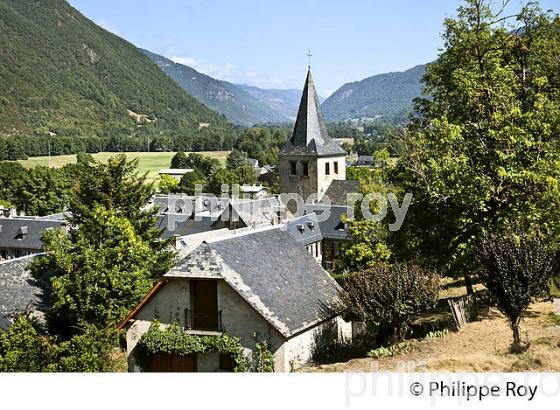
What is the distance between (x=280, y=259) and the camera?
14.5 m

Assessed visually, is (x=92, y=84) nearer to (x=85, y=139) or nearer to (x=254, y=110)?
(x=85, y=139)

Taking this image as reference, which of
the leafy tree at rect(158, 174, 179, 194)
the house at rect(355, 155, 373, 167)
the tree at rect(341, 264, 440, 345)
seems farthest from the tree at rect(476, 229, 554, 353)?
the house at rect(355, 155, 373, 167)

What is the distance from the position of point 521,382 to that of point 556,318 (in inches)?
Answer: 198

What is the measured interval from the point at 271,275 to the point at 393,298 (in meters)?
2.71

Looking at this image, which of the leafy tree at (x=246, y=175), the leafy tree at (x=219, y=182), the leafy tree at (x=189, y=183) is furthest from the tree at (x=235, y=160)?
the leafy tree at (x=189, y=183)

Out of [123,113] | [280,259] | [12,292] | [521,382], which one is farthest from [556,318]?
[123,113]

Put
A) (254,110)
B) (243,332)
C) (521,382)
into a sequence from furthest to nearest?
(254,110) → (243,332) → (521,382)

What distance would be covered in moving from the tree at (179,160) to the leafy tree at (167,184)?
167cm

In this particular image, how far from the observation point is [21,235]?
1694 inches

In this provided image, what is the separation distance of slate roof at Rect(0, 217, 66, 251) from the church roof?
17.8 m

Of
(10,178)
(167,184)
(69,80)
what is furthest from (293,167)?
(10,178)

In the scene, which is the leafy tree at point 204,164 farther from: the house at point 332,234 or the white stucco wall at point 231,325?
the white stucco wall at point 231,325

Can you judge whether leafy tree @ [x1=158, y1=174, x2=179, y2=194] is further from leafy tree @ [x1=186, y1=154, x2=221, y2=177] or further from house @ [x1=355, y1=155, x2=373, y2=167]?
house @ [x1=355, y1=155, x2=373, y2=167]

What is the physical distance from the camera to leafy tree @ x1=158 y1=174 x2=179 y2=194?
6969 centimetres
